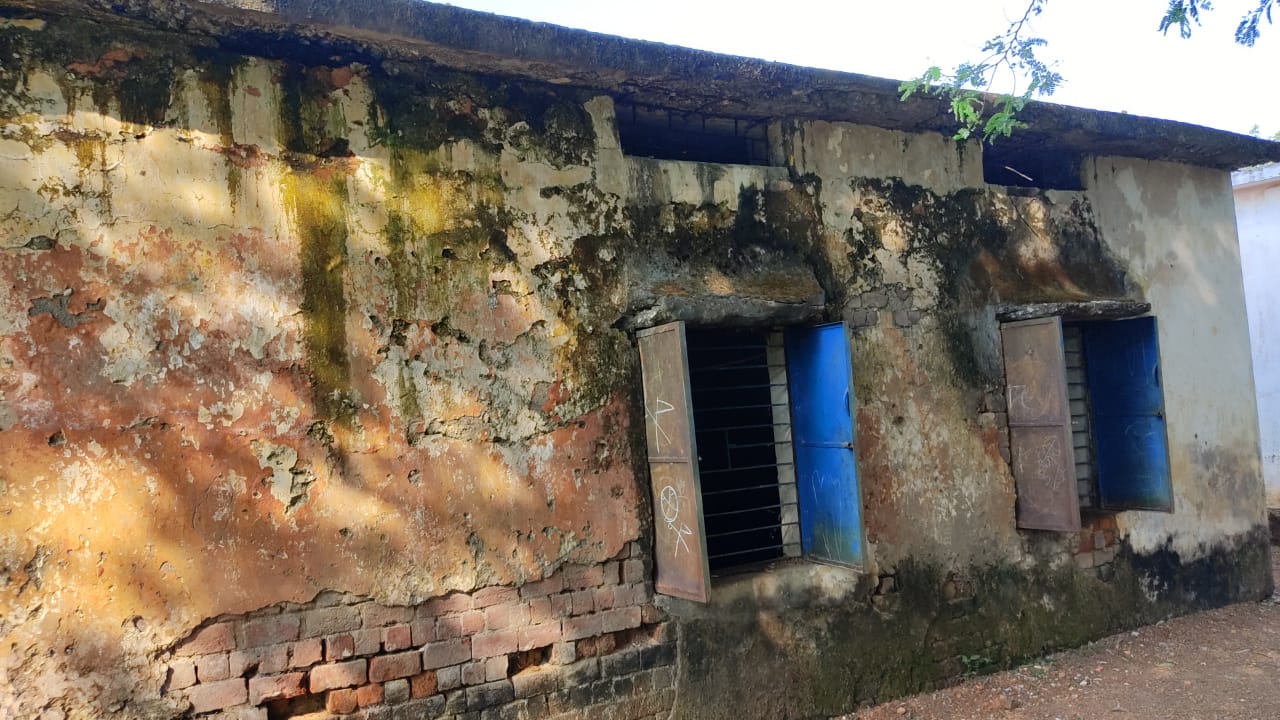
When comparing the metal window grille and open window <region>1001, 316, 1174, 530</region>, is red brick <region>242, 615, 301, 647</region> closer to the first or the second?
open window <region>1001, 316, 1174, 530</region>

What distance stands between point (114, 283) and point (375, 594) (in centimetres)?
147

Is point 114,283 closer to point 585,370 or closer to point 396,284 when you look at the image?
point 396,284

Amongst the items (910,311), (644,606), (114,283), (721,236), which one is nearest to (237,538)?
(114,283)

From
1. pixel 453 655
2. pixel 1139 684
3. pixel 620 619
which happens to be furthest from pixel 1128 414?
pixel 453 655

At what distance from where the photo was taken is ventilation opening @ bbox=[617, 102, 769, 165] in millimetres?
4281

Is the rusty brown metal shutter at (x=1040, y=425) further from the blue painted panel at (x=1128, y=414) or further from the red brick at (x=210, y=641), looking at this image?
the red brick at (x=210, y=641)

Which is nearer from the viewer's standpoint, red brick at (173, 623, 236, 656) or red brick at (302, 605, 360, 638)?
red brick at (173, 623, 236, 656)

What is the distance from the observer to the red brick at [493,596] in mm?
3484

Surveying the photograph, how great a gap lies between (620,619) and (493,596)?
2.01 feet

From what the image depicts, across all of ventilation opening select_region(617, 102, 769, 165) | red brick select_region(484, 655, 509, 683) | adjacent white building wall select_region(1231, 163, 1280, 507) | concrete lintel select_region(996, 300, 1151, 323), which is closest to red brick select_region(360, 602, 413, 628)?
red brick select_region(484, 655, 509, 683)

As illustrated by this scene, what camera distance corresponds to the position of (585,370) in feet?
12.4

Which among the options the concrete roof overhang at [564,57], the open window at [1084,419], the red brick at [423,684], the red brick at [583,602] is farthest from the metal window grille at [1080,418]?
the red brick at [423,684]

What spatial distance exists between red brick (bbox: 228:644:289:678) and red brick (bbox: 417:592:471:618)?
1.68 feet

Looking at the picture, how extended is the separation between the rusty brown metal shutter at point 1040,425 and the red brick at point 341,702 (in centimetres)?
371
